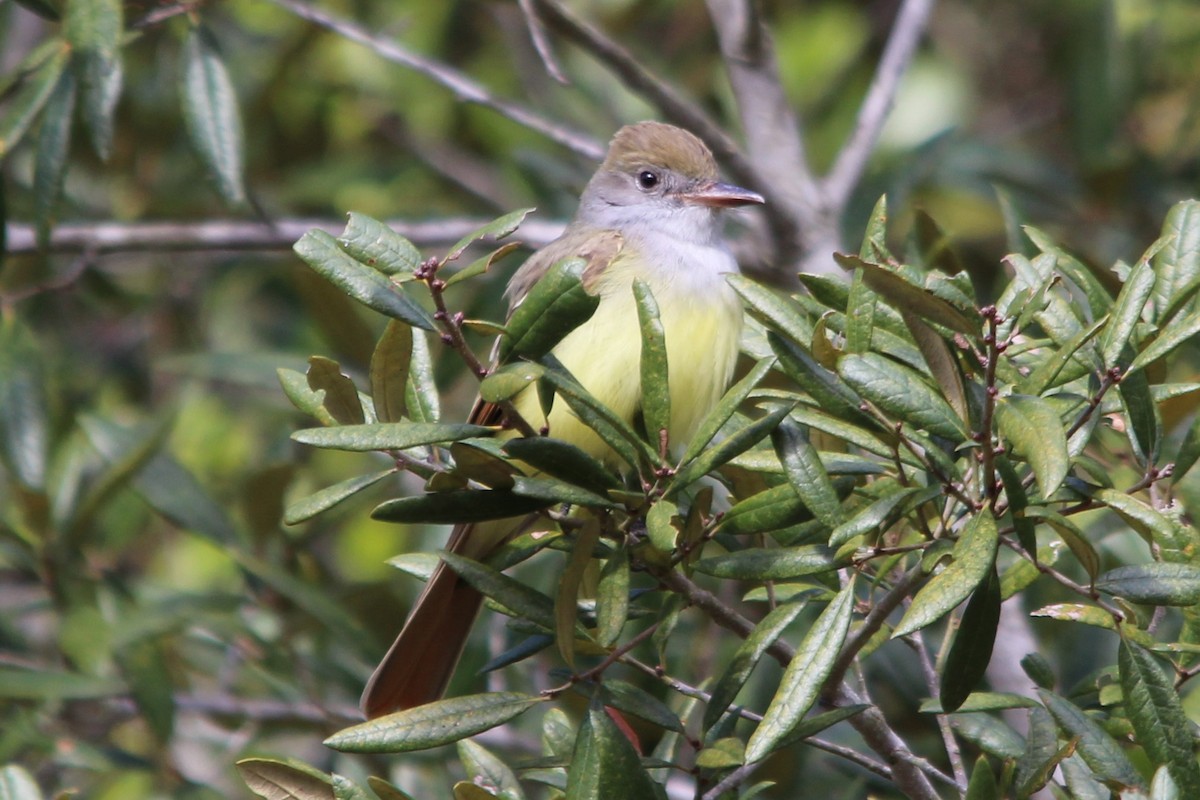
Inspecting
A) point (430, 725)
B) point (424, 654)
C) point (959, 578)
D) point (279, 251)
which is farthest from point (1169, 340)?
point (279, 251)

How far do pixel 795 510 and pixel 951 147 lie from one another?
3.10m

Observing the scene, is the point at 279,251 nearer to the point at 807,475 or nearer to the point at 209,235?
the point at 209,235

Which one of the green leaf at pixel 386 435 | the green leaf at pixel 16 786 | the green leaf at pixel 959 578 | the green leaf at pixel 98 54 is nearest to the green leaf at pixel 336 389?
the green leaf at pixel 386 435

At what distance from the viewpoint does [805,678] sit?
1758mm

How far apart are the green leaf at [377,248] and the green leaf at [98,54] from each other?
1.36 metres

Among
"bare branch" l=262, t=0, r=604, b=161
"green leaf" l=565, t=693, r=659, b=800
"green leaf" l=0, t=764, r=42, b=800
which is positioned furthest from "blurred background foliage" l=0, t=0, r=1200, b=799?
"green leaf" l=565, t=693, r=659, b=800

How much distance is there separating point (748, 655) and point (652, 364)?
391 millimetres

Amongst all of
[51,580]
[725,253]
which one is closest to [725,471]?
[725,253]

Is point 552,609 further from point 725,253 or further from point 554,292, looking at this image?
point 725,253

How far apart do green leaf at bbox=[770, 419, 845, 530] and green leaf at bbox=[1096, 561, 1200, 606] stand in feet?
1.10

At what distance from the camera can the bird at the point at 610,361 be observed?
287 cm

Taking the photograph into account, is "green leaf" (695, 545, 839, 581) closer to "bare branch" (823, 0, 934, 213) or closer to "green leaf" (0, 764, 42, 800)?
"green leaf" (0, 764, 42, 800)

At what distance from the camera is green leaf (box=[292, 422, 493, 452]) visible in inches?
66.6

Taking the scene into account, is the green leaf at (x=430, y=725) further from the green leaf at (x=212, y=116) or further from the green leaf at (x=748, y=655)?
the green leaf at (x=212, y=116)
